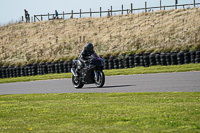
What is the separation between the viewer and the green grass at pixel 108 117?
20.9 feet

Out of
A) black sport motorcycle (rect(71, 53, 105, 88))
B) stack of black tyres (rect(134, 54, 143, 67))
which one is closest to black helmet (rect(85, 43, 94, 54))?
black sport motorcycle (rect(71, 53, 105, 88))

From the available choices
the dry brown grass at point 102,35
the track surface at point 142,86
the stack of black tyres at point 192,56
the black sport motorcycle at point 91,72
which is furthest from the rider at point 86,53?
the dry brown grass at point 102,35

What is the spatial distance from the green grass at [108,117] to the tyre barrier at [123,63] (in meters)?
15.0

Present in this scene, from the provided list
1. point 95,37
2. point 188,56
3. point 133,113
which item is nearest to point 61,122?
point 133,113

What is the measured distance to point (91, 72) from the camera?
14.9m

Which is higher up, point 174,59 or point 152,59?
point 174,59

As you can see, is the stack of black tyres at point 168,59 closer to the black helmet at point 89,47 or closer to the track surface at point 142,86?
the track surface at point 142,86

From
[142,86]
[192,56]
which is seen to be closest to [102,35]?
[192,56]

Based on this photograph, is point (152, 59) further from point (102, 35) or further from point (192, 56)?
point (102, 35)

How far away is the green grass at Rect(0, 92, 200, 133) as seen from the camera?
6.37m

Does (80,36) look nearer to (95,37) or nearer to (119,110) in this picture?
(95,37)

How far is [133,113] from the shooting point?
7762mm

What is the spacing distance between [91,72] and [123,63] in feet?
43.5

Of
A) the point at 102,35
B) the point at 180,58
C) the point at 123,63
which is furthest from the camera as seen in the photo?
the point at 102,35
